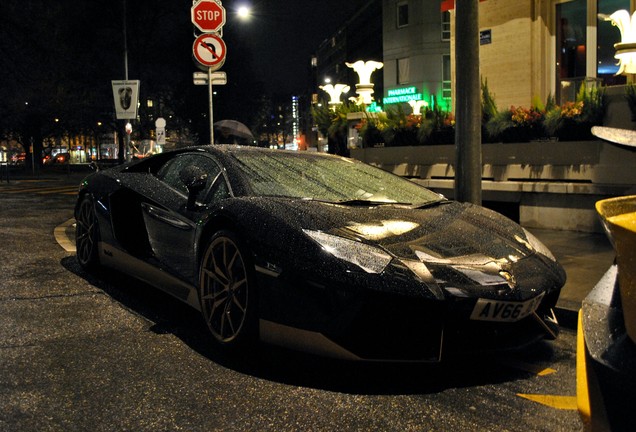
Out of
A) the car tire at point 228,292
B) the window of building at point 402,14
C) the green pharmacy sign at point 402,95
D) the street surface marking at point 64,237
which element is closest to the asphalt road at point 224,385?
the car tire at point 228,292

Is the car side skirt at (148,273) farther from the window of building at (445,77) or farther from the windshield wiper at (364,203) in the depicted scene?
the window of building at (445,77)

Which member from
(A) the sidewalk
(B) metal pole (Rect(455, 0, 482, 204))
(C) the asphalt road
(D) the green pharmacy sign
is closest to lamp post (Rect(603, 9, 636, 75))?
(A) the sidewalk

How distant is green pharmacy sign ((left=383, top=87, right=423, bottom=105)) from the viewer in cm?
4314

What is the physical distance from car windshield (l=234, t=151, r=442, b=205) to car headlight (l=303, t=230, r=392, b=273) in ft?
2.28

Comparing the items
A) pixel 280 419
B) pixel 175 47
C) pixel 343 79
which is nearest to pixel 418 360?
pixel 280 419

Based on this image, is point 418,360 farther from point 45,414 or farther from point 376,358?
point 45,414

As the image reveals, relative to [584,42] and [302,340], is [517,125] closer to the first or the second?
[584,42]

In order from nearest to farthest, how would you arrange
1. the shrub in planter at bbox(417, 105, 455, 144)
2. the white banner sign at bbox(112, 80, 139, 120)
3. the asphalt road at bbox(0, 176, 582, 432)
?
the asphalt road at bbox(0, 176, 582, 432) → the shrub in planter at bbox(417, 105, 455, 144) → the white banner sign at bbox(112, 80, 139, 120)

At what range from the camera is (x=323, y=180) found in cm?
425

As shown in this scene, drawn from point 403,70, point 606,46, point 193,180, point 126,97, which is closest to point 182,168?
point 193,180

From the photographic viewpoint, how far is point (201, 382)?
3.19 m

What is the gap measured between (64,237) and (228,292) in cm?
537

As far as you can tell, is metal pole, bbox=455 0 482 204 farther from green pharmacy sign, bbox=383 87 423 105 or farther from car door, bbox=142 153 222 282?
green pharmacy sign, bbox=383 87 423 105

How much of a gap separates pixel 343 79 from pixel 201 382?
80.4 metres
